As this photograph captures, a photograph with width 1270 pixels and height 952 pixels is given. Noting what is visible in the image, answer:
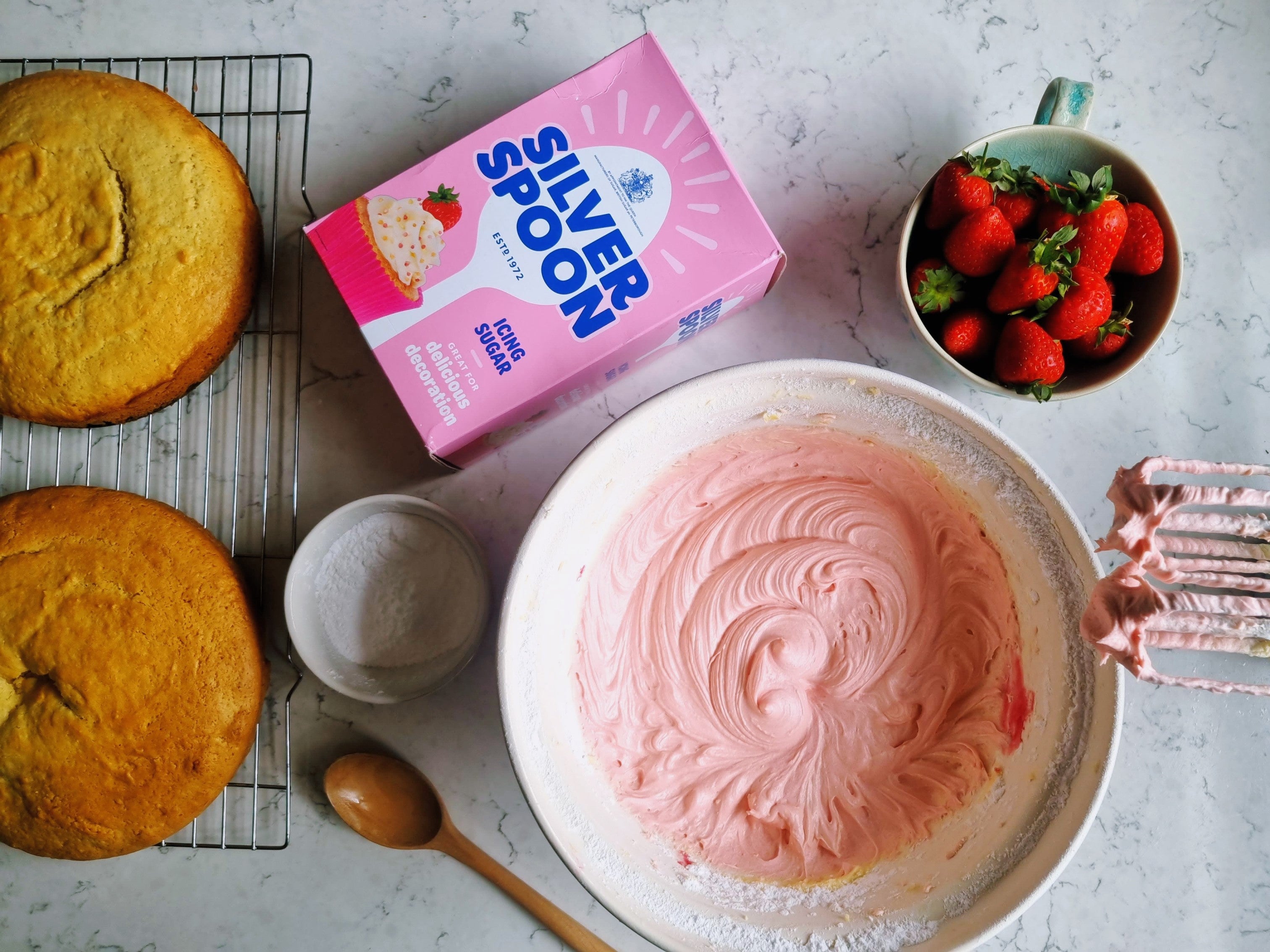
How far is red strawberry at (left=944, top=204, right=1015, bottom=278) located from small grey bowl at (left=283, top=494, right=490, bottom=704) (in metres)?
0.79

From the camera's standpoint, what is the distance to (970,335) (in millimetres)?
1072

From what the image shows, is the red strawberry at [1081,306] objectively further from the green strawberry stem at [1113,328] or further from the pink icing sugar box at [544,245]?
the pink icing sugar box at [544,245]

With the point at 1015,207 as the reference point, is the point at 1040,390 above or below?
below

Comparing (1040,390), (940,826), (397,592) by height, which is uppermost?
(1040,390)

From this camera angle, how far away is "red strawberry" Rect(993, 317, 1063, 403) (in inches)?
40.2

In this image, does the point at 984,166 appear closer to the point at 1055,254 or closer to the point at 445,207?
the point at 1055,254

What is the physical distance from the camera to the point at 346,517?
1.16 meters

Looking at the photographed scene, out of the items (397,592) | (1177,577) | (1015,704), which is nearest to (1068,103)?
(1177,577)

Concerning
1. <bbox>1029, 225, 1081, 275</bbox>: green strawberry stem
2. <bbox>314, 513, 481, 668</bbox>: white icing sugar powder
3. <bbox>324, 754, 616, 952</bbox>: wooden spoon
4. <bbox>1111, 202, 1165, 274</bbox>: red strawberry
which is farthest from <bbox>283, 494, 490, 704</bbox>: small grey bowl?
<bbox>1111, 202, 1165, 274</bbox>: red strawberry

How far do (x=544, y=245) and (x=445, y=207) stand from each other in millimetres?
143

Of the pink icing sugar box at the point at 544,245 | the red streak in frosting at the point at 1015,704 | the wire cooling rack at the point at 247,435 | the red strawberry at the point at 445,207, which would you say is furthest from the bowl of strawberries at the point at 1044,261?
the wire cooling rack at the point at 247,435

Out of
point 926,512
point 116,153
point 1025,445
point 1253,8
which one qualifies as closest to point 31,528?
point 116,153

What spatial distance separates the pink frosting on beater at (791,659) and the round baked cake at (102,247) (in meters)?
0.68

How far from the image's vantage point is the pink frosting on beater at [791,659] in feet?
3.83
